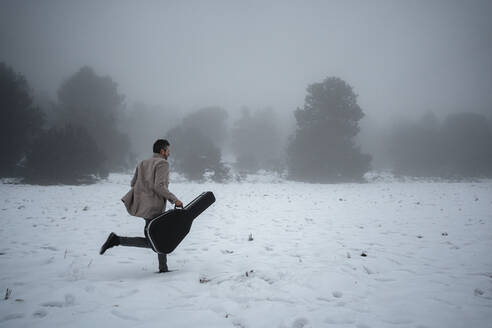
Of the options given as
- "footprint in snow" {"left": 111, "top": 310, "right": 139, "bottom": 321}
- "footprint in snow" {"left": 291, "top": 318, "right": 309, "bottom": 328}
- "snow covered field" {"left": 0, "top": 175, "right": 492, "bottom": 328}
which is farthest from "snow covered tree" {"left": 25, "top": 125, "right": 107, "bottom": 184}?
"footprint in snow" {"left": 291, "top": 318, "right": 309, "bottom": 328}

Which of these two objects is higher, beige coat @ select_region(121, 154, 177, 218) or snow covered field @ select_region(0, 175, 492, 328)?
beige coat @ select_region(121, 154, 177, 218)

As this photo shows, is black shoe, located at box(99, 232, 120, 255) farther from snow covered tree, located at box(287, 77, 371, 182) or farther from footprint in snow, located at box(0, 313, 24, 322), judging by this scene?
snow covered tree, located at box(287, 77, 371, 182)

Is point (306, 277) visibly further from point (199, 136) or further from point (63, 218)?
point (199, 136)

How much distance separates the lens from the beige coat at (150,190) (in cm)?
369

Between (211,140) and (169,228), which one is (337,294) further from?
(211,140)

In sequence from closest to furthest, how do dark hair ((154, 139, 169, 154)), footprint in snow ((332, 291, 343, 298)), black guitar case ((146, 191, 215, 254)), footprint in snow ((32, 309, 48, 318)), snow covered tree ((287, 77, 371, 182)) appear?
footprint in snow ((32, 309, 48, 318)) → footprint in snow ((332, 291, 343, 298)) → black guitar case ((146, 191, 215, 254)) → dark hair ((154, 139, 169, 154)) → snow covered tree ((287, 77, 371, 182))

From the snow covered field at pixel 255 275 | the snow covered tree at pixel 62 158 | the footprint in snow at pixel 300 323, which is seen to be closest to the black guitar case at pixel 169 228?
the snow covered field at pixel 255 275

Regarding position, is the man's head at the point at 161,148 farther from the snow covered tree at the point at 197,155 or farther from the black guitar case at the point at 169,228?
the snow covered tree at the point at 197,155

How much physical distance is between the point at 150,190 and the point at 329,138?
21.4 m

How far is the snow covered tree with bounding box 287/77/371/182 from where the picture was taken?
72.6 feet

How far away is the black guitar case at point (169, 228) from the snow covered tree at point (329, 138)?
20.6 m

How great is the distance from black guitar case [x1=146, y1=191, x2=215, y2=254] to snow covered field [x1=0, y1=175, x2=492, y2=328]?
526 mm

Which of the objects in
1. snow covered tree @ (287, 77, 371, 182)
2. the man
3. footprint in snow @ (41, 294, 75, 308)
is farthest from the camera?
snow covered tree @ (287, 77, 371, 182)

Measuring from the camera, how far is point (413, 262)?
4.26 m
